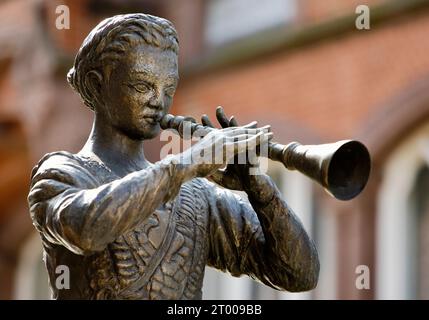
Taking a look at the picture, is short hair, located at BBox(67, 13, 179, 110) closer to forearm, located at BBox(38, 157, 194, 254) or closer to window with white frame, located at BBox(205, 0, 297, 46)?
forearm, located at BBox(38, 157, 194, 254)

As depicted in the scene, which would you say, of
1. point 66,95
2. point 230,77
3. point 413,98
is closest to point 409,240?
point 413,98

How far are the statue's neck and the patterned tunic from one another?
0.06 m

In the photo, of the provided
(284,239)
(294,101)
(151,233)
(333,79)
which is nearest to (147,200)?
(151,233)

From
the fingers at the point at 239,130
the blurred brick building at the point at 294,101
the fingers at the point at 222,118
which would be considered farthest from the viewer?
the blurred brick building at the point at 294,101

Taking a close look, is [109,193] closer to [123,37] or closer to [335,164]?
[123,37]

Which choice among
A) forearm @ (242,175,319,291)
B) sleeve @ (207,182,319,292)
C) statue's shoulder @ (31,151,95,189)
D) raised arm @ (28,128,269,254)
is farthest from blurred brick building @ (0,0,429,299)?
raised arm @ (28,128,269,254)

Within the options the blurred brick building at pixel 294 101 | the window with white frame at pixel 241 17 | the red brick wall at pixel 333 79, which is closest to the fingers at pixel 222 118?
the blurred brick building at pixel 294 101

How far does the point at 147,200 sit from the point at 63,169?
33cm

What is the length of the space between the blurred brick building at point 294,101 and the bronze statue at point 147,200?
25.1ft

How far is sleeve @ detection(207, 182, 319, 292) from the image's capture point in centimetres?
457

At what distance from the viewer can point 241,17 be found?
14.5m

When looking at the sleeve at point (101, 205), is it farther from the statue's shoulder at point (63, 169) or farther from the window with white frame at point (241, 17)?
the window with white frame at point (241, 17)

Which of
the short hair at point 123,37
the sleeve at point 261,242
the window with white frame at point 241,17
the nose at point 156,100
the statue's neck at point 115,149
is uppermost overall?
the window with white frame at point 241,17

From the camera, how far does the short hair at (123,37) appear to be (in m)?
4.54
